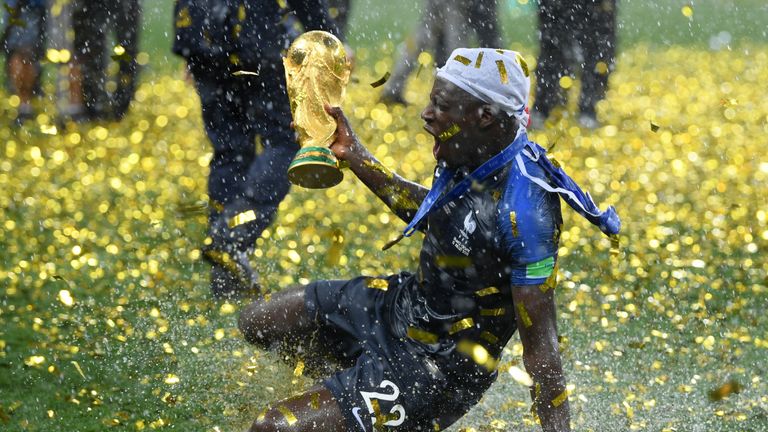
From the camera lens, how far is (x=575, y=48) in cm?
1259

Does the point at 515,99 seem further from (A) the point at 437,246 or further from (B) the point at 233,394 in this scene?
(B) the point at 233,394

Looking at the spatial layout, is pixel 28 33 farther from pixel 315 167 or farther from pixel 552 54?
pixel 315 167

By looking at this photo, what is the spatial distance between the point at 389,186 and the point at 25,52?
7.69 meters

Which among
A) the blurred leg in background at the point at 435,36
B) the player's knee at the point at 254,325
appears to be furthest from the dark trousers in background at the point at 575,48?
the player's knee at the point at 254,325

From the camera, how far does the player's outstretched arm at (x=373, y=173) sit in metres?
4.07

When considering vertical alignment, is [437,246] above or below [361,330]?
above

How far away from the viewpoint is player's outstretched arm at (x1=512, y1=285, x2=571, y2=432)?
358 centimetres

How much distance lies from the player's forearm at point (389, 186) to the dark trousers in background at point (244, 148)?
192 cm

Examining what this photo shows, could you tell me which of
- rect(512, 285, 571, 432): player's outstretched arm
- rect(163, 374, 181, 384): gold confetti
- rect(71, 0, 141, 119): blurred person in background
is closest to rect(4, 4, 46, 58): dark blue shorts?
rect(71, 0, 141, 119): blurred person in background

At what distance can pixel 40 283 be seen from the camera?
6.62 metres

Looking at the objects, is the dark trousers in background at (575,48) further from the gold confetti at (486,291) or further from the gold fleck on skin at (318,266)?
the gold confetti at (486,291)

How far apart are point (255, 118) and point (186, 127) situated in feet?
16.0

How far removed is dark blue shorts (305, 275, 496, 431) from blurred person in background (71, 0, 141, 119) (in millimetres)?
7522

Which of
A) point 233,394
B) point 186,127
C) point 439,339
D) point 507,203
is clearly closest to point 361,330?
point 439,339
